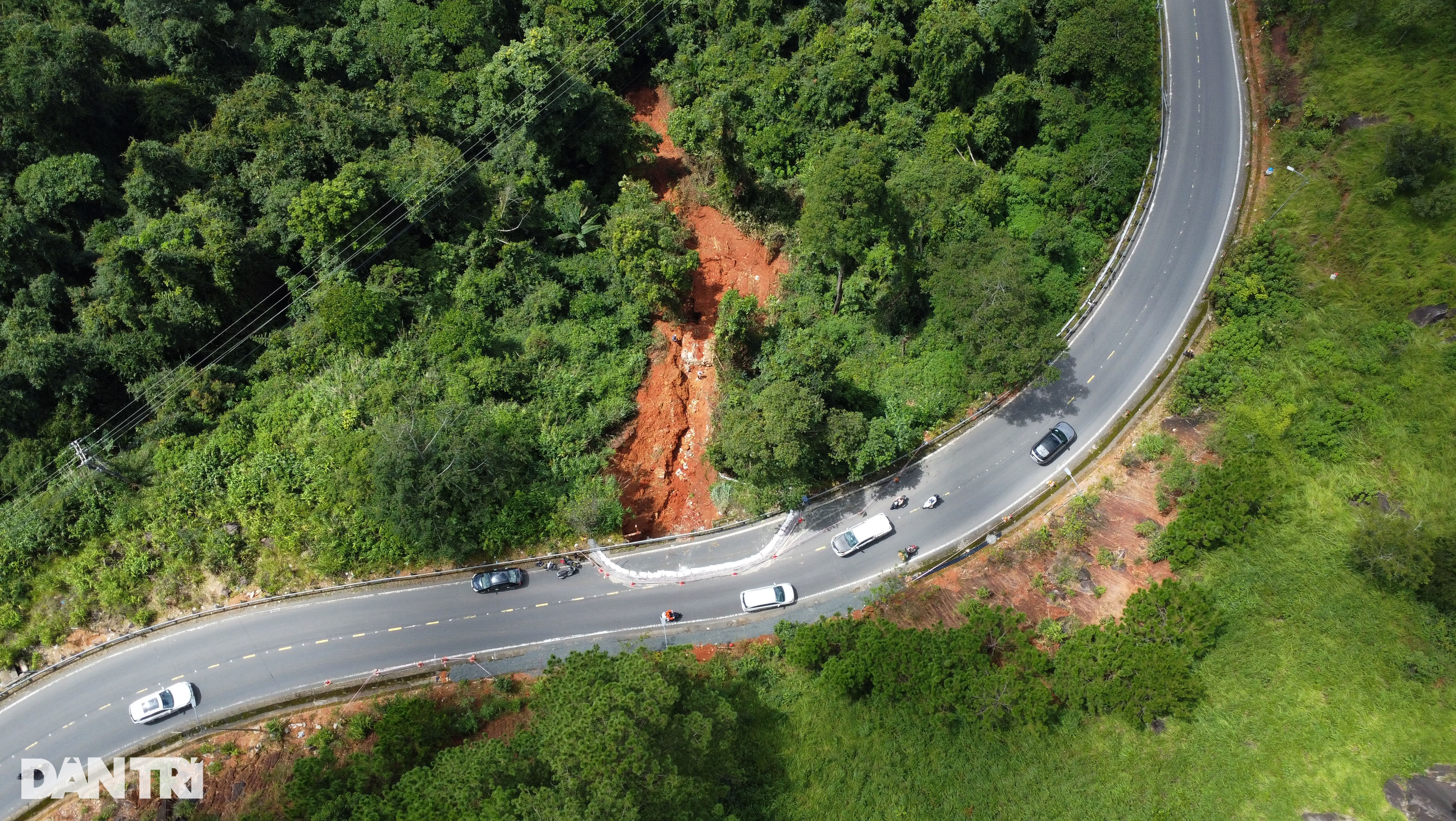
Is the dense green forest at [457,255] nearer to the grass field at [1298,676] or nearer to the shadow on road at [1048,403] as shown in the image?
the shadow on road at [1048,403]

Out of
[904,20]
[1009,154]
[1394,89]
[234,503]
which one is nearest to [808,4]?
[904,20]

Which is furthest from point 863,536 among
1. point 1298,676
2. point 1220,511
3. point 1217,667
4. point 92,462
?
point 92,462

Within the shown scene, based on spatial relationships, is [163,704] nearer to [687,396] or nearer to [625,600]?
[625,600]

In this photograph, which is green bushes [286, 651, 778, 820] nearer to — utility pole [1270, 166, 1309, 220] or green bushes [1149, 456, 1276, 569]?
green bushes [1149, 456, 1276, 569]

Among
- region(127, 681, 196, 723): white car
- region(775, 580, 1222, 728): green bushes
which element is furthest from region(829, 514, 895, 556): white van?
region(127, 681, 196, 723): white car

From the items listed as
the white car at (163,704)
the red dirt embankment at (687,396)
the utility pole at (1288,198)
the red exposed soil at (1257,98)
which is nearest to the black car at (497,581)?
the red dirt embankment at (687,396)

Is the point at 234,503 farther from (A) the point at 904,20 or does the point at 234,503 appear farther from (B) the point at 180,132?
(A) the point at 904,20
